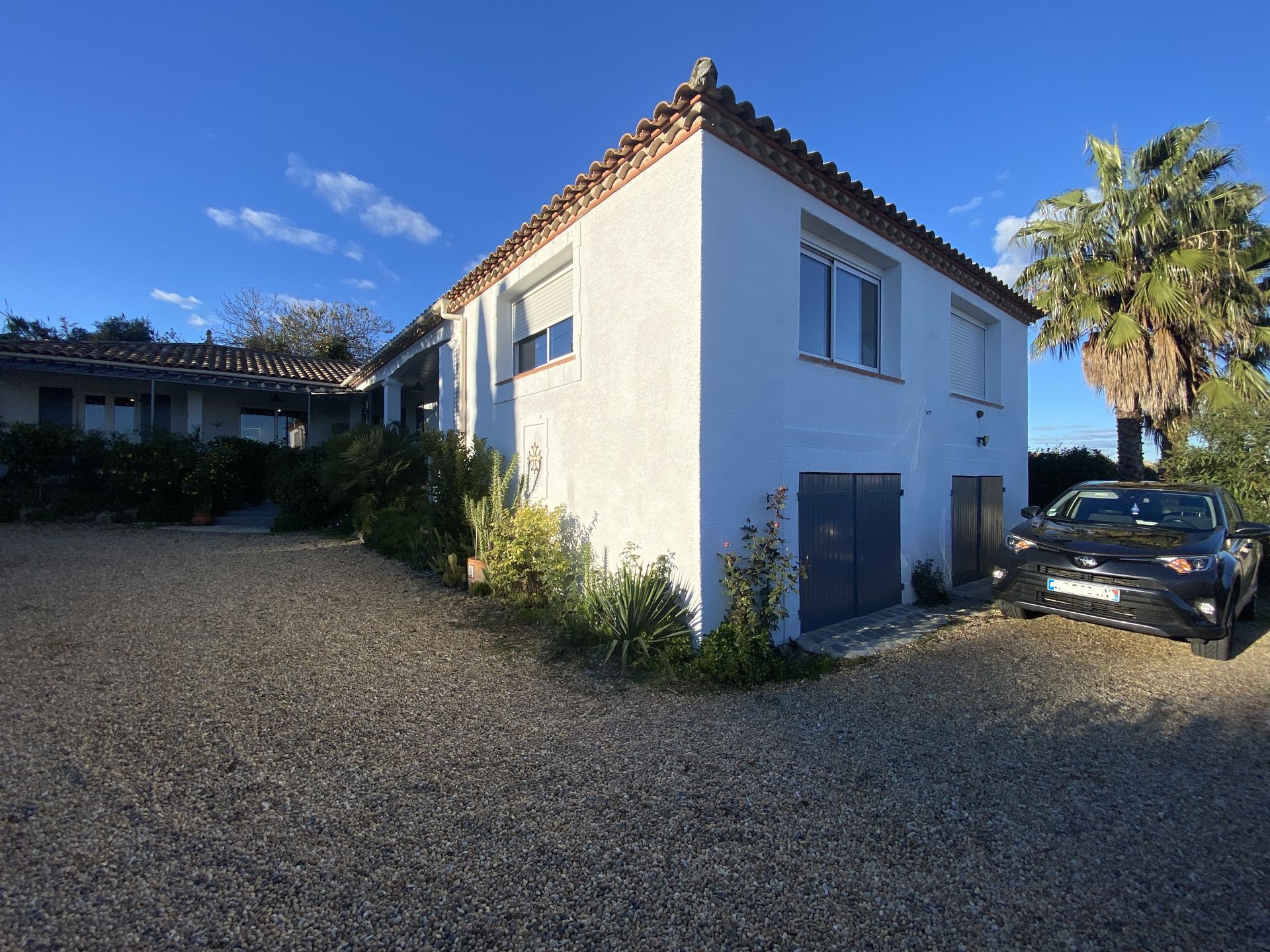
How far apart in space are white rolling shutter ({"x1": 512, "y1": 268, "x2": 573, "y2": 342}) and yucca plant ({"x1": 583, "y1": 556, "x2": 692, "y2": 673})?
12.0 feet

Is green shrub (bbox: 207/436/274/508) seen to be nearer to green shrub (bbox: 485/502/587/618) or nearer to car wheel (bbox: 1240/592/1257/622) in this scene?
green shrub (bbox: 485/502/587/618)

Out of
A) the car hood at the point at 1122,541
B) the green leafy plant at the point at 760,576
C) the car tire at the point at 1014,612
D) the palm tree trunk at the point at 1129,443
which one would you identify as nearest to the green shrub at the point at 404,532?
the green leafy plant at the point at 760,576

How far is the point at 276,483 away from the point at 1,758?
33.6ft

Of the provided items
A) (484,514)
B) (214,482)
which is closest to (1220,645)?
(484,514)

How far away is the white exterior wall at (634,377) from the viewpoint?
473 centimetres

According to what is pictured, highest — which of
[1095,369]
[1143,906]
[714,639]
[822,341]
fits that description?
[1095,369]

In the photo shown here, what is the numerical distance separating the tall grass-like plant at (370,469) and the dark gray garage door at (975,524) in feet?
29.9

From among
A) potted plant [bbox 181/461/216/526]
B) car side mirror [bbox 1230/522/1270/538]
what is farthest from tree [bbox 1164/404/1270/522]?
potted plant [bbox 181/461/216/526]

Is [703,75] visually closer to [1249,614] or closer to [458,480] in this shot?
[458,480]

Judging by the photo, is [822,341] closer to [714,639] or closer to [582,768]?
[714,639]

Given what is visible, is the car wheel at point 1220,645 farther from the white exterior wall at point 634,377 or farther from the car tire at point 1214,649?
the white exterior wall at point 634,377

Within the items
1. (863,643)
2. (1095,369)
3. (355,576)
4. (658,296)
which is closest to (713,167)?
(658,296)

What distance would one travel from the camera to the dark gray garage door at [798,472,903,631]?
18.1ft

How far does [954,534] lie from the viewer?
7738 mm
